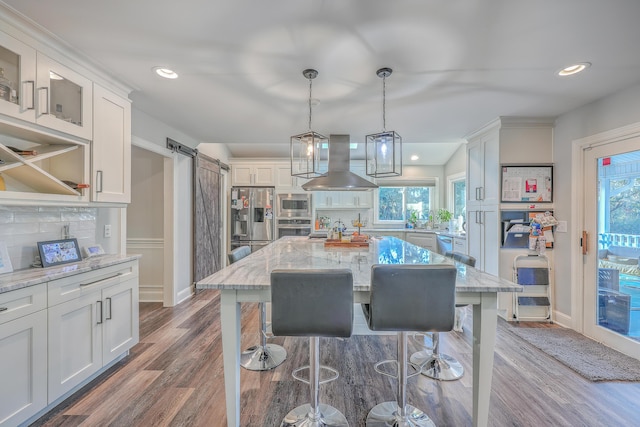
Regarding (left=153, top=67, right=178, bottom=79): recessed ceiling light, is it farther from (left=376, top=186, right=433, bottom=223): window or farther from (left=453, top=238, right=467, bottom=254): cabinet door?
(left=376, top=186, right=433, bottom=223): window

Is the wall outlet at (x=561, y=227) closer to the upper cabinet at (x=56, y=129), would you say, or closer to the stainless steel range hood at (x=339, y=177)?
the stainless steel range hood at (x=339, y=177)

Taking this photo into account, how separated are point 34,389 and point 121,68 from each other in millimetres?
2204

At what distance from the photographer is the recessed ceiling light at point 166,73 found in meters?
2.30

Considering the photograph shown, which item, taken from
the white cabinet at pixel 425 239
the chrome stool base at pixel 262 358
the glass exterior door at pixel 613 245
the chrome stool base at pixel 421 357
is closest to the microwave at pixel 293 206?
the white cabinet at pixel 425 239

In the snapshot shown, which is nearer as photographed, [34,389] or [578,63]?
[34,389]

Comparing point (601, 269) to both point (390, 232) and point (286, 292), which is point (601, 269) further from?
point (390, 232)

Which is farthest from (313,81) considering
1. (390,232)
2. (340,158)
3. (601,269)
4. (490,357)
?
(390,232)

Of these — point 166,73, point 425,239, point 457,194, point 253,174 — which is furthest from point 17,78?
point 457,194

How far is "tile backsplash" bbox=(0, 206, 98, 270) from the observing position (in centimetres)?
196

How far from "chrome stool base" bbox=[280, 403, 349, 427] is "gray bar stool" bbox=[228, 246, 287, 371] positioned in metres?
0.63

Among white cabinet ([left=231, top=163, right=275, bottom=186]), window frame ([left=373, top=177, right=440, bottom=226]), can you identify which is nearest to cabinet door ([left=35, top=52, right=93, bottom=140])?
white cabinet ([left=231, top=163, right=275, bottom=186])

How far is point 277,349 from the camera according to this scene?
2.69m

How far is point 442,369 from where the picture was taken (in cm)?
231

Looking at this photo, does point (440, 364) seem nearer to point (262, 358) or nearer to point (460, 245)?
point (262, 358)
